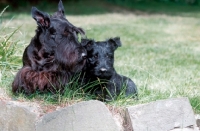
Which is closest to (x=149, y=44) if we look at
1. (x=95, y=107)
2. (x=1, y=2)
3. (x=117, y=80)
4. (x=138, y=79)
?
(x=138, y=79)

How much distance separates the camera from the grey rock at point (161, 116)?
15.4 feet

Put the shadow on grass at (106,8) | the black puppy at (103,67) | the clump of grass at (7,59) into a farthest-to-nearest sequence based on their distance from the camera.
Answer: the shadow on grass at (106,8) < the clump of grass at (7,59) < the black puppy at (103,67)

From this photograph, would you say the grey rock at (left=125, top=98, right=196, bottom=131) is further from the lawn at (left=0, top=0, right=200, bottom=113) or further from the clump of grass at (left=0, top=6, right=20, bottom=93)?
the clump of grass at (left=0, top=6, right=20, bottom=93)

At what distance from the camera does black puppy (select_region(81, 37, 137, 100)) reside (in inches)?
199

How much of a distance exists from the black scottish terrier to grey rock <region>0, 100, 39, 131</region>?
0.70 feet

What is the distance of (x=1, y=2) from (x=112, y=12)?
4.88 m

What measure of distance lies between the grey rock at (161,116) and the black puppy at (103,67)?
428 millimetres

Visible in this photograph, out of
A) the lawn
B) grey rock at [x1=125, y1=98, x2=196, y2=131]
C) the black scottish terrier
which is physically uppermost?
the black scottish terrier

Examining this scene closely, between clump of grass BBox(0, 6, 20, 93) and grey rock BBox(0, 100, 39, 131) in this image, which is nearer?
grey rock BBox(0, 100, 39, 131)

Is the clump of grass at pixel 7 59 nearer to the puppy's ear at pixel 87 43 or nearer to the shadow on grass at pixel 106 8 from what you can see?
the puppy's ear at pixel 87 43

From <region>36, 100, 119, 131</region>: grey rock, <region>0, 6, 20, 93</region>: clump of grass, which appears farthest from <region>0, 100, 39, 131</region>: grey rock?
<region>0, 6, 20, 93</region>: clump of grass

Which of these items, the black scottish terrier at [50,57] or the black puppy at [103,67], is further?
the black puppy at [103,67]

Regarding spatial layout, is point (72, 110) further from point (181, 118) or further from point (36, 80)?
point (181, 118)

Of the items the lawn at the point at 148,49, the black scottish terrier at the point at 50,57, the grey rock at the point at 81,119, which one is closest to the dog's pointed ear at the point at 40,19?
the black scottish terrier at the point at 50,57
